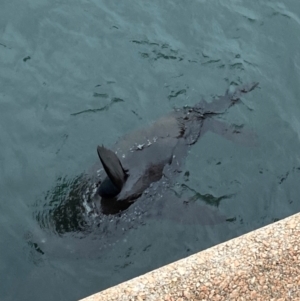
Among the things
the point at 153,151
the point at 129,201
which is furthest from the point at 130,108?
the point at 129,201

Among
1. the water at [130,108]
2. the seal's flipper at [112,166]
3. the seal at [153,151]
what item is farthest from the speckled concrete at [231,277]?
the water at [130,108]

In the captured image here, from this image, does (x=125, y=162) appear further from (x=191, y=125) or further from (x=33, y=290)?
(x=33, y=290)

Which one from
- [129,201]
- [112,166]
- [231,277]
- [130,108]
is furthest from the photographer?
[130,108]

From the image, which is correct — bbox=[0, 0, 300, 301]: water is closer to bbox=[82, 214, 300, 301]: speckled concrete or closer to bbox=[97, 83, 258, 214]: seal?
bbox=[97, 83, 258, 214]: seal

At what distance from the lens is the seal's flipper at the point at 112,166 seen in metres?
7.23

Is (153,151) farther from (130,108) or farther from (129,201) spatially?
(130,108)

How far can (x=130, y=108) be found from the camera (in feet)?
31.4

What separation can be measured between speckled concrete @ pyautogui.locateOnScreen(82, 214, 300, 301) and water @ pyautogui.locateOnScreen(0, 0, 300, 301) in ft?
6.57

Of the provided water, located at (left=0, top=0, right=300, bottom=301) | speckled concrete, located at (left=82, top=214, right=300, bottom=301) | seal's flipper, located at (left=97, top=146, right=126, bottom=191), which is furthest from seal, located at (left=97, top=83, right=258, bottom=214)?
speckled concrete, located at (left=82, top=214, right=300, bottom=301)

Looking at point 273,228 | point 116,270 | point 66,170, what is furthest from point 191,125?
point 273,228

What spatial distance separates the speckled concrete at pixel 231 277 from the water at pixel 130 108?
78.8 inches

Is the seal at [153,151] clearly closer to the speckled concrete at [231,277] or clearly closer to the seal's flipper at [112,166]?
the seal's flipper at [112,166]

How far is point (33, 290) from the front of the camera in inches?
297

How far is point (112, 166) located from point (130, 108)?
2.28 m
